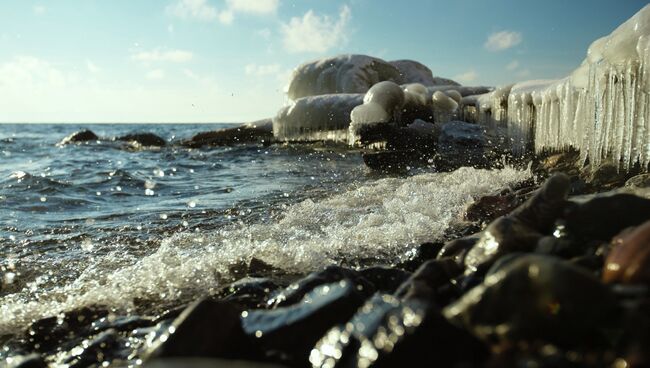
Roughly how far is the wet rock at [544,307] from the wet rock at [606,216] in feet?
2.95

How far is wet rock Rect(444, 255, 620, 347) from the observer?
141 centimetres

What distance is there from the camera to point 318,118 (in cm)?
1769

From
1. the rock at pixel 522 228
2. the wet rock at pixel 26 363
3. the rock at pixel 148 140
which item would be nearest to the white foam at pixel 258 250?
the wet rock at pixel 26 363

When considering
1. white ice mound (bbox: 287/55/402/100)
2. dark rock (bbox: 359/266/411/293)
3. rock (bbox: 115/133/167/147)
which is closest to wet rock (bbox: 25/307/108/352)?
dark rock (bbox: 359/266/411/293)

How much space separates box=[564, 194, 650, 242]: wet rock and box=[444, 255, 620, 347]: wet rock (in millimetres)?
899

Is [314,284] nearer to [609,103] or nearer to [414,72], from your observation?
[609,103]

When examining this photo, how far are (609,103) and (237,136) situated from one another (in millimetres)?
17930

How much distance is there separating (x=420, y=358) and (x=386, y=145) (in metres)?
12.2

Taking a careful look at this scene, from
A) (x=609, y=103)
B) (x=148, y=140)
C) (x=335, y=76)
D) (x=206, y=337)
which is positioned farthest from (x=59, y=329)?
(x=148, y=140)

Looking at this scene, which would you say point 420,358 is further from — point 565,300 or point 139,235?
point 139,235

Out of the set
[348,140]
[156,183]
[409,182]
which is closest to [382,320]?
[409,182]

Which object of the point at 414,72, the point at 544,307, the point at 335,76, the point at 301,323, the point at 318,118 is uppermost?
the point at 414,72

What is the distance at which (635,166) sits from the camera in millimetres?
5445

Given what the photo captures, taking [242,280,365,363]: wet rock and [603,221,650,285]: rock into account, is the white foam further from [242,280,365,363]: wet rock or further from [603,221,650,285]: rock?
[603,221,650,285]: rock
